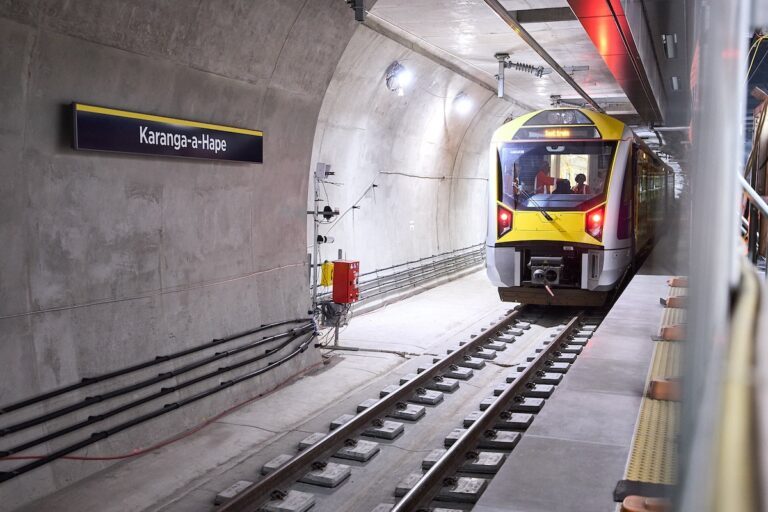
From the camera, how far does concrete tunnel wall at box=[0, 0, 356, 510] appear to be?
5.31 metres

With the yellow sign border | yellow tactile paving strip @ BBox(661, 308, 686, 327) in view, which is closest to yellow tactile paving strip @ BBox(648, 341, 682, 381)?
yellow tactile paving strip @ BBox(661, 308, 686, 327)

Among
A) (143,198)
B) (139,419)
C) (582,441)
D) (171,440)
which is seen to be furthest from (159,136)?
(582,441)

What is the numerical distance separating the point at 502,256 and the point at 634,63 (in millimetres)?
3732

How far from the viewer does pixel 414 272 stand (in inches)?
617

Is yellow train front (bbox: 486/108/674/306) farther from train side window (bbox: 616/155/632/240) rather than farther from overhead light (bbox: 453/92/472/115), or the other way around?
overhead light (bbox: 453/92/472/115)

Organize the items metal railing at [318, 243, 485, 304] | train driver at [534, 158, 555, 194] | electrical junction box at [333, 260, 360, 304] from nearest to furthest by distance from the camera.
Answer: electrical junction box at [333, 260, 360, 304], train driver at [534, 158, 555, 194], metal railing at [318, 243, 485, 304]

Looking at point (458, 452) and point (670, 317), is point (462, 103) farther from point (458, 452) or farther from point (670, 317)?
point (458, 452)

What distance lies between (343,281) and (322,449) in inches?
163

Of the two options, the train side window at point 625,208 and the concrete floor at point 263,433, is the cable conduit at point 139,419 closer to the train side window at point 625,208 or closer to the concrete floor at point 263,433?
the concrete floor at point 263,433

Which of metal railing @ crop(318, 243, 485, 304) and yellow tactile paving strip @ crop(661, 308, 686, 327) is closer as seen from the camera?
yellow tactile paving strip @ crop(661, 308, 686, 327)

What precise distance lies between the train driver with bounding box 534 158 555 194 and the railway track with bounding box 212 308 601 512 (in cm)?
288

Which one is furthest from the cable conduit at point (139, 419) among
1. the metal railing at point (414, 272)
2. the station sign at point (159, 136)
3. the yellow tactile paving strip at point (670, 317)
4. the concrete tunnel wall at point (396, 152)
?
the yellow tactile paving strip at point (670, 317)

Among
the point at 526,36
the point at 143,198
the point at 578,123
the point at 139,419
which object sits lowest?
the point at 139,419

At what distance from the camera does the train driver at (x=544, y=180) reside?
11977mm
